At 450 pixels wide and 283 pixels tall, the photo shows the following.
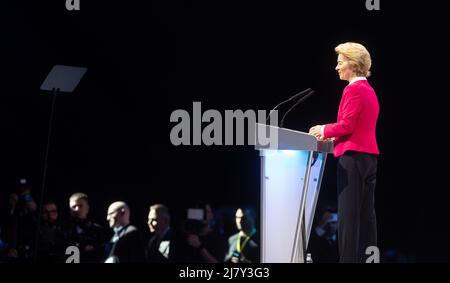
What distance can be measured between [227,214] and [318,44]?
2.85 metres

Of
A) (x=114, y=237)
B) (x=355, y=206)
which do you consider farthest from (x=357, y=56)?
(x=114, y=237)

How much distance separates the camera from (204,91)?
311 inches

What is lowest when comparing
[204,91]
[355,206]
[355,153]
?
[355,206]

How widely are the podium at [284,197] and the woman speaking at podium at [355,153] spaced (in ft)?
0.61

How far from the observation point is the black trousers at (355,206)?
3820mm

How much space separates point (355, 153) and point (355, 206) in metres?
0.30

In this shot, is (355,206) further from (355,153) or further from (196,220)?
(196,220)

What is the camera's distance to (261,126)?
362 cm

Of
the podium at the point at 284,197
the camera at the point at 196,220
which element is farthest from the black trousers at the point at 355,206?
the camera at the point at 196,220

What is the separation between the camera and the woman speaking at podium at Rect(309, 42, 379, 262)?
3.83m

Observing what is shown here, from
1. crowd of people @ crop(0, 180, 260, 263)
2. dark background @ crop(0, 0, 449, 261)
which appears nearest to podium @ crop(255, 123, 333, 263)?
crowd of people @ crop(0, 180, 260, 263)

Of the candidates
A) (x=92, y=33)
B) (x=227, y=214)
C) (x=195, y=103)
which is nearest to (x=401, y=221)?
(x=227, y=214)

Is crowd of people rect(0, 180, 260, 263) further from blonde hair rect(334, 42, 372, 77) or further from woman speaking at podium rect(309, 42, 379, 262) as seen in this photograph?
blonde hair rect(334, 42, 372, 77)
